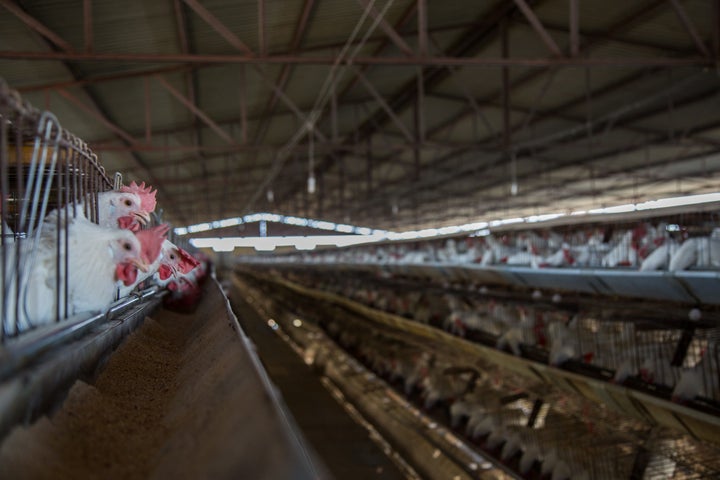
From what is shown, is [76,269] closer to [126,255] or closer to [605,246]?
[126,255]

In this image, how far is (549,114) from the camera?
34.9 ft

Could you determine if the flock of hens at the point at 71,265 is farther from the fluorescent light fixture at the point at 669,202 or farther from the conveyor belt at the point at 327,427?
the fluorescent light fixture at the point at 669,202

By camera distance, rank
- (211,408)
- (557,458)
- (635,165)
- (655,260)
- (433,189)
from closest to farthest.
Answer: (211,408) → (655,260) → (557,458) → (635,165) → (433,189)

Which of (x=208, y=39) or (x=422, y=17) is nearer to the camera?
(x=422, y=17)

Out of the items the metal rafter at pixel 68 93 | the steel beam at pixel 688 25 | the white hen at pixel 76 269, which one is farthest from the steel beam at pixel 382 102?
the white hen at pixel 76 269

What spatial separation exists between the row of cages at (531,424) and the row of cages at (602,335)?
62 centimetres

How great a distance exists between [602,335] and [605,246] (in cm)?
87

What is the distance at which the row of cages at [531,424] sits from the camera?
13.9 ft

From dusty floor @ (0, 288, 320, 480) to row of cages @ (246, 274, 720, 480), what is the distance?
11.2 feet

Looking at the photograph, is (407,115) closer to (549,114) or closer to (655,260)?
(549,114)

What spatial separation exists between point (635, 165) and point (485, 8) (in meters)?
8.45

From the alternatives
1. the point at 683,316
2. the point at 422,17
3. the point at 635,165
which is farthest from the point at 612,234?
the point at 635,165

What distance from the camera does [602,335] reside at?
4.85m

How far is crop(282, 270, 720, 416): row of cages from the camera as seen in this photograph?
143 inches
